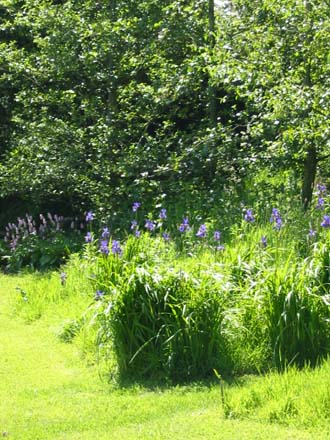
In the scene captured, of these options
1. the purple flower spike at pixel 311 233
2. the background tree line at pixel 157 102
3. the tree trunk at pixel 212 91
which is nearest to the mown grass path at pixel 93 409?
the purple flower spike at pixel 311 233

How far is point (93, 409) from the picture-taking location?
15.9 ft

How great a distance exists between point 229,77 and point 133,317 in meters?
3.74

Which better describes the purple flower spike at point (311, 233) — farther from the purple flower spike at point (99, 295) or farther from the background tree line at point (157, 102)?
the purple flower spike at point (99, 295)

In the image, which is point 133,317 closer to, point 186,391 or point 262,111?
point 186,391

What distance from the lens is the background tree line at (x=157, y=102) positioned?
27.8 ft

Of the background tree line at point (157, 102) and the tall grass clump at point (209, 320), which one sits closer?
the tall grass clump at point (209, 320)

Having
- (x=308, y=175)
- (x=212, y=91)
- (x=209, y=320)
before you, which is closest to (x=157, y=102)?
(x=212, y=91)

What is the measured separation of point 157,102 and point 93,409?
18.4 feet

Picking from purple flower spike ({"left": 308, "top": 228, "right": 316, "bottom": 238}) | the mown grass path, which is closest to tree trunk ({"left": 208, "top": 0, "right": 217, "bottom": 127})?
purple flower spike ({"left": 308, "top": 228, "right": 316, "bottom": 238})

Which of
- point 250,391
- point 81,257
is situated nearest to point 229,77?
point 81,257

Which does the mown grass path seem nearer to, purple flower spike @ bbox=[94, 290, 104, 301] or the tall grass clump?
the tall grass clump

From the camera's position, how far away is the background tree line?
8.46 metres

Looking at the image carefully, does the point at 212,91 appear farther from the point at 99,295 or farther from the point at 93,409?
the point at 93,409

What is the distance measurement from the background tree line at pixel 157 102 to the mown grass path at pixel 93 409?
3.76 meters
